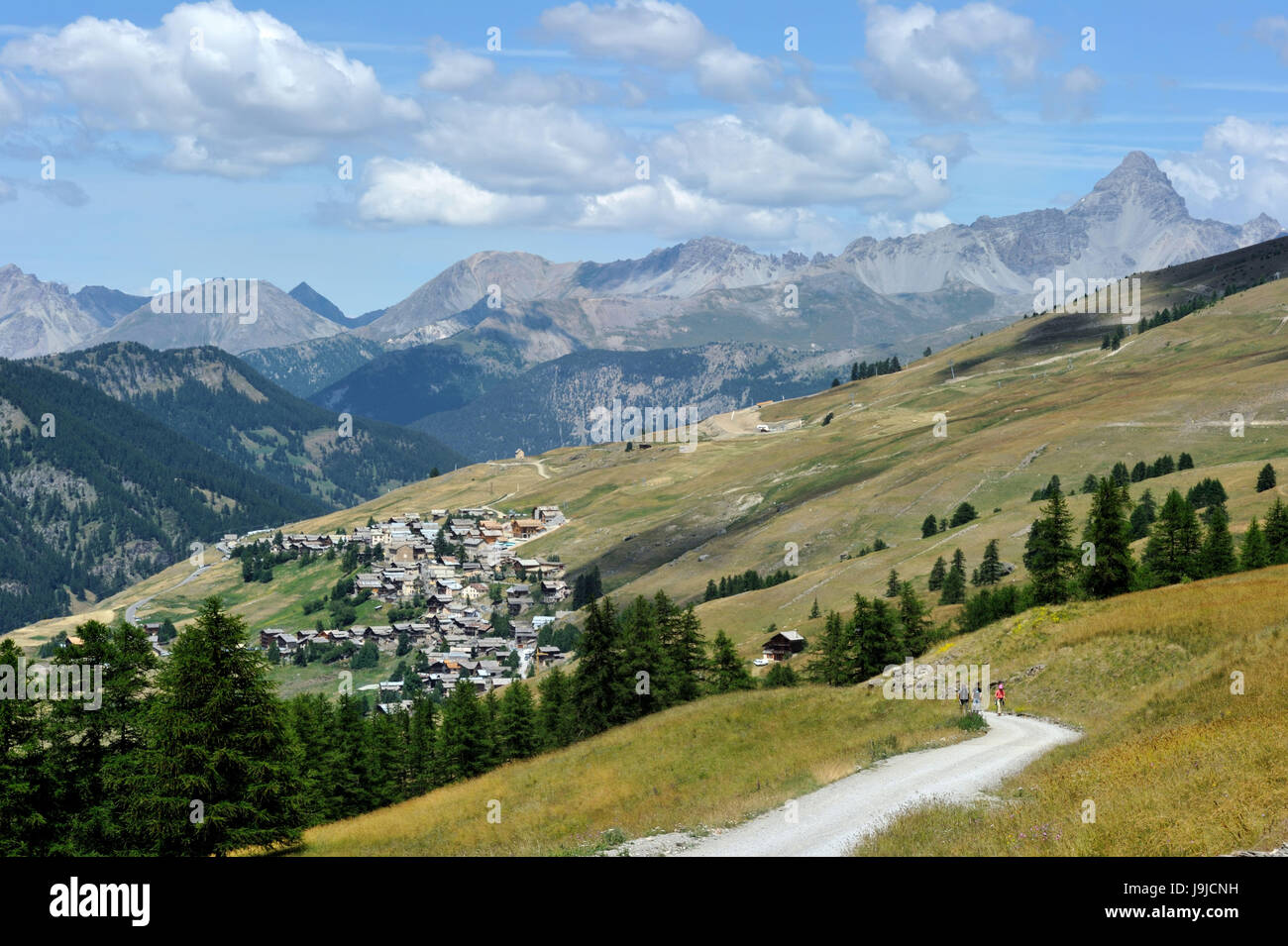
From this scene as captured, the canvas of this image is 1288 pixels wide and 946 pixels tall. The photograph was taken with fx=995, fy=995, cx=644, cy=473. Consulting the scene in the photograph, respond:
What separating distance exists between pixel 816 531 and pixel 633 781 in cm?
15438

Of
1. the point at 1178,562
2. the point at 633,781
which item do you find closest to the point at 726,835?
the point at 633,781

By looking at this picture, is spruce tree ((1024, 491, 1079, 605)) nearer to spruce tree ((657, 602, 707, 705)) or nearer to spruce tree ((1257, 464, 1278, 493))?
spruce tree ((657, 602, 707, 705))

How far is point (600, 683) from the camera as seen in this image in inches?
2618

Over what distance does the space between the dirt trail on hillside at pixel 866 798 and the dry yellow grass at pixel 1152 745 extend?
129 cm

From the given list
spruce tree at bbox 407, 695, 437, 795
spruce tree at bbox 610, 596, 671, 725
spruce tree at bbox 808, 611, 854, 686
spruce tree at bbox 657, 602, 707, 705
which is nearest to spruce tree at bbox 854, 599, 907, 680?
spruce tree at bbox 808, 611, 854, 686

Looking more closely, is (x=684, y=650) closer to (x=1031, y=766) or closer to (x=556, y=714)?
(x=556, y=714)

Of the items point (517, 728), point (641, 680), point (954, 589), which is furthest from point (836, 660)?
point (954, 589)

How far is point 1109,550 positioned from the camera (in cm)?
6925

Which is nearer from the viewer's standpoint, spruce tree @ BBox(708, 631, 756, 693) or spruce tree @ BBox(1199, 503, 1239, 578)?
spruce tree @ BBox(708, 631, 756, 693)

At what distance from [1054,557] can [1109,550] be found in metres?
3.64

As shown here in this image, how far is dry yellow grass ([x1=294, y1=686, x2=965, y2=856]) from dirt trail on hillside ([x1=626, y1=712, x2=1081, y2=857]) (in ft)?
4.61

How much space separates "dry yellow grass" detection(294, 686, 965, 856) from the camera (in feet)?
106

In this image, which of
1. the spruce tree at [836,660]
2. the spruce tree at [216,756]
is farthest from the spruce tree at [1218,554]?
the spruce tree at [216,756]

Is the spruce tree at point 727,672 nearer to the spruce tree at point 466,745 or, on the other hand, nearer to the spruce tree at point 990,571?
the spruce tree at point 466,745
